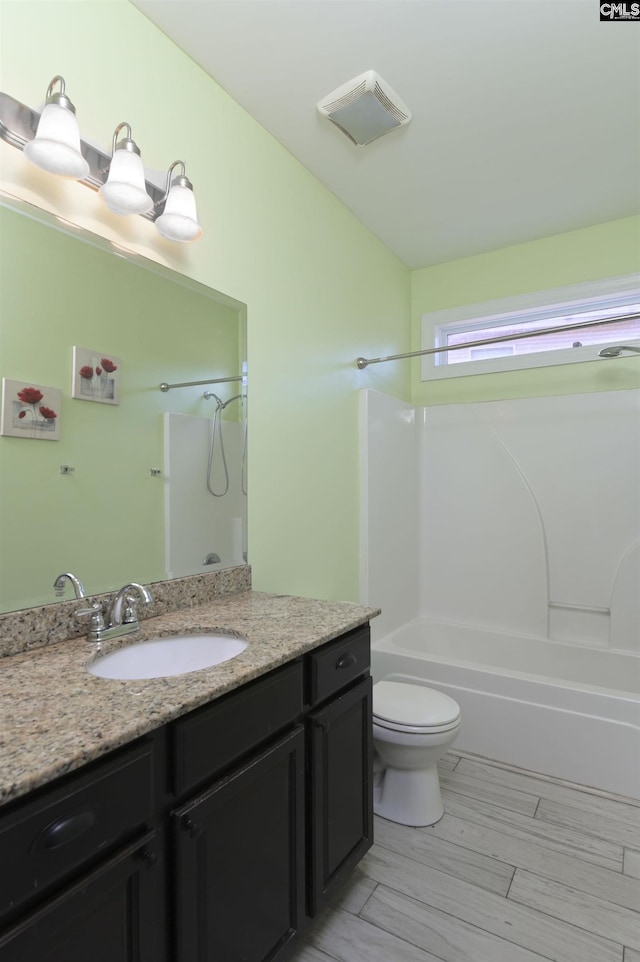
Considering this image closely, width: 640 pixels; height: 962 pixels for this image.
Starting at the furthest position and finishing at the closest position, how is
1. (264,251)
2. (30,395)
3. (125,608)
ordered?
(264,251), (125,608), (30,395)

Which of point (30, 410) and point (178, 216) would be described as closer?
point (30, 410)

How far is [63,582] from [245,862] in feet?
2.63

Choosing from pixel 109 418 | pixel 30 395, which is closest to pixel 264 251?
pixel 109 418

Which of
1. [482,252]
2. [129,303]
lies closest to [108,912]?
[129,303]

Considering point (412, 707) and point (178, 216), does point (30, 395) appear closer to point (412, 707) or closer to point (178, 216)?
point (178, 216)

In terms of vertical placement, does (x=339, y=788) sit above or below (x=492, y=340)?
below

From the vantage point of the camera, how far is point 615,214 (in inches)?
106

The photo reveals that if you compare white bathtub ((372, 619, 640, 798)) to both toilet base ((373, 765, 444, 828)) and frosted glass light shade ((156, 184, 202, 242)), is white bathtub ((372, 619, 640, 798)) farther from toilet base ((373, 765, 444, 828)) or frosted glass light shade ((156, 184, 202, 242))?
frosted glass light shade ((156, 184, 202, 242))

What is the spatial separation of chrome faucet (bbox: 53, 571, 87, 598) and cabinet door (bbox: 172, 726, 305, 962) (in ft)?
2.02

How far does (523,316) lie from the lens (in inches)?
122

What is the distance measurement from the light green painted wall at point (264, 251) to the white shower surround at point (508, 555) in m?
0.36

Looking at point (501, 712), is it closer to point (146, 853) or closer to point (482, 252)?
point (146, 853)

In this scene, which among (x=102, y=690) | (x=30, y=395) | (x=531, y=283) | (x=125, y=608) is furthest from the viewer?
(x=531, y=283)

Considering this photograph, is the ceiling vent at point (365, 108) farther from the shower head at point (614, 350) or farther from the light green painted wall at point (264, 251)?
the shower head at point (614, 350)
